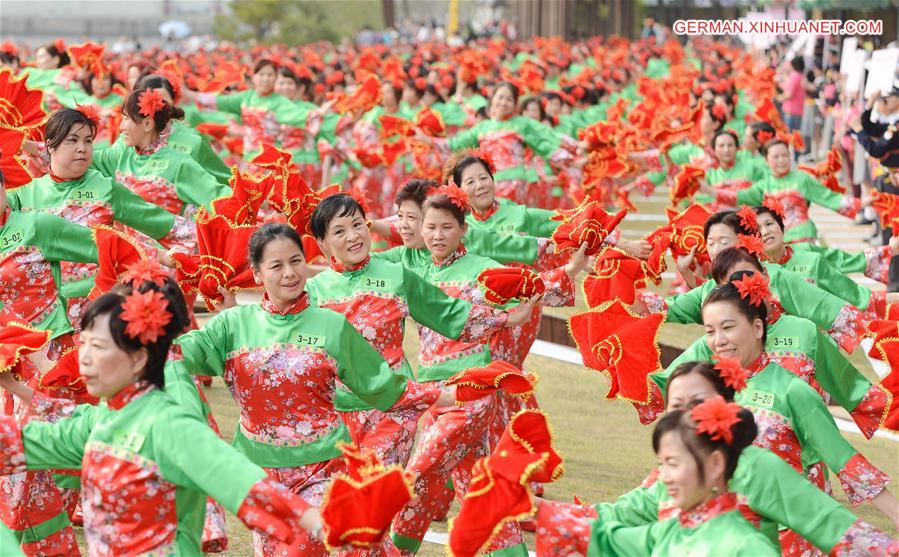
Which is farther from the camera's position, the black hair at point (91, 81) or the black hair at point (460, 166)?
the black hair at point (91, 81)

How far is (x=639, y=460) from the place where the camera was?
25.4 feet

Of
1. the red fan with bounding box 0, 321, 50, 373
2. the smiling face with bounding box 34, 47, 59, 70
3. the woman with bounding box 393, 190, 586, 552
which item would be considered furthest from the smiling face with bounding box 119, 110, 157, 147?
the smiling face with bounding box 34, 47, 59, 70

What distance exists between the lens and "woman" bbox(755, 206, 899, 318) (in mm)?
6590

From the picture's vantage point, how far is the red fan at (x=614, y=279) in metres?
5.98

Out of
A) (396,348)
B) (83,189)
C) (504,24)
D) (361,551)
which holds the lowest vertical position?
(504,24)

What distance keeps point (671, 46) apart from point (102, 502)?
28.4m

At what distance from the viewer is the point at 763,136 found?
10.9 meters

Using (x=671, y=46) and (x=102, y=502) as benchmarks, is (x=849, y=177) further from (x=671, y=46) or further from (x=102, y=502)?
(x=671, y=46)

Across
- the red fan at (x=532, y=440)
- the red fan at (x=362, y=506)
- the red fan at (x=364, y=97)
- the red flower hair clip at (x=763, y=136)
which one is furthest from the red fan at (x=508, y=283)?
the red fan at (x=364, y=97)

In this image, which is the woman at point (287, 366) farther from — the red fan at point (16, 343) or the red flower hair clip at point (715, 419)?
the red flower hair clip at point (715, 419)

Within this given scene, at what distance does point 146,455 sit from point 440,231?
238 cm

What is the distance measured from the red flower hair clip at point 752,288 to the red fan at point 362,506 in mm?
1441

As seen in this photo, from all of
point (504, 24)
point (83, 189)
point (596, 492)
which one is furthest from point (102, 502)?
point (504, 24)

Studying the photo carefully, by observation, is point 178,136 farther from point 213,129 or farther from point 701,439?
point 701,439
